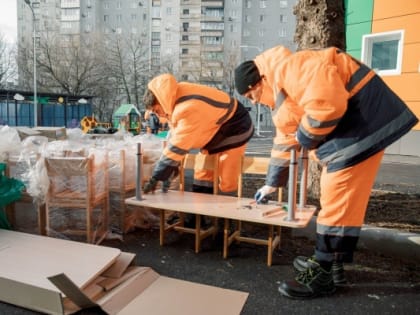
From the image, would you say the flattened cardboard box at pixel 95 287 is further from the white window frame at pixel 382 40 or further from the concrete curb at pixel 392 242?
the white window frame at pixel 382 40

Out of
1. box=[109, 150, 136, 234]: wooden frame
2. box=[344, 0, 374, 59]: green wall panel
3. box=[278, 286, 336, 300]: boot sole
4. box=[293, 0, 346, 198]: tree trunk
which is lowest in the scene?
box=[278, 286, 336, 300]: boot sole

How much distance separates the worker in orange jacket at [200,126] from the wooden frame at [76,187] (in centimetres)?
49

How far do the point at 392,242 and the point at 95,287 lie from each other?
2485 millimetres

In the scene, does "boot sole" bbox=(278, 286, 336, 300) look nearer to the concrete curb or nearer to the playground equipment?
the concrete curb

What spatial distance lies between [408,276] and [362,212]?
0.93 meters

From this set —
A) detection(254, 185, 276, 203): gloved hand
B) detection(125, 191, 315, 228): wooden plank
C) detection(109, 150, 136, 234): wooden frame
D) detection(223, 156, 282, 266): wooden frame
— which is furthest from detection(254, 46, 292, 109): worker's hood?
detection(109, 150, 136, 234): wooden frame

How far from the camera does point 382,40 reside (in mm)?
11602

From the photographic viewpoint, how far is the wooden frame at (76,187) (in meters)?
3.34

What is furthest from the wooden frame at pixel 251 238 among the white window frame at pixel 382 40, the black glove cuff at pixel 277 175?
the white window frame at pixel 382 40

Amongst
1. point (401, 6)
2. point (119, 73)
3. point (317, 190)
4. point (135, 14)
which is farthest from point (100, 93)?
point (317, 190)

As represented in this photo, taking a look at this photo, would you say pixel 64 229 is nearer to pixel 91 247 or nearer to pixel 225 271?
pixel 91 247

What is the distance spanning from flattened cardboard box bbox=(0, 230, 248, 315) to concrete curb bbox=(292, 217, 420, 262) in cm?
161

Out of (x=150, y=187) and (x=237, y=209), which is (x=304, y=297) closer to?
(x=237, y=209)

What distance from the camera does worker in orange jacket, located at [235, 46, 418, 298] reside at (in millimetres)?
2232
